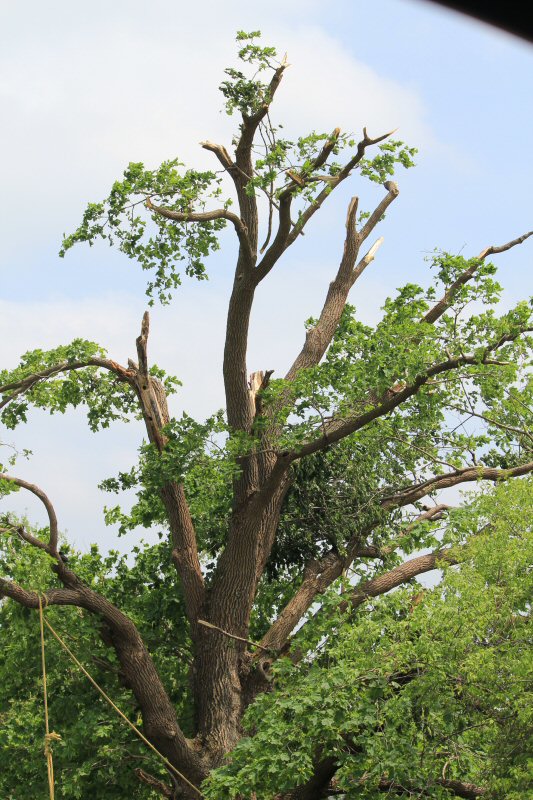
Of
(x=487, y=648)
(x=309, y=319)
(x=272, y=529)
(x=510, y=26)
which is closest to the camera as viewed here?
(x=510, y=26)

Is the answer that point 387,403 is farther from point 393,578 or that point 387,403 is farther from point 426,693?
point 426,693

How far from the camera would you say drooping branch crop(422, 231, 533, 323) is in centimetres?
1298

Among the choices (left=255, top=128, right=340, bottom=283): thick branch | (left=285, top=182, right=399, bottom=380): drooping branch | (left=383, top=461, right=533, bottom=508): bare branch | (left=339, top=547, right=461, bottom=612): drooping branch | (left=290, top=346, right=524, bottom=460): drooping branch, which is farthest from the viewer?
(left=285, top=182, right=399, bottom=380): drooping branch

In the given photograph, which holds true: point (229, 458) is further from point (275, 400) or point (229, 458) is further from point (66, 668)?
point (66, 668)

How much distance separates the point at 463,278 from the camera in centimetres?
1327

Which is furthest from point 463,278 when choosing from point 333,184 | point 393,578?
point 393,578

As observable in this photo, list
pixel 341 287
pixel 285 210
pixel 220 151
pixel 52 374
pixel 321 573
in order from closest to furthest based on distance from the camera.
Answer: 1. pixel 285 210
2. pixel 220 151
3. pixel 52 374
4. pixel 321 573
5. pixel 341 287

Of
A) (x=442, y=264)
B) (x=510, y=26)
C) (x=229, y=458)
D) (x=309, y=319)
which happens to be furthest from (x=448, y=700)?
(x=510, y=26)

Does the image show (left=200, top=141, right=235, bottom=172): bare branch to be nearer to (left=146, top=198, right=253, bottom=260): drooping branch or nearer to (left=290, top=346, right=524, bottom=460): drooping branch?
(left=146, top=198, right=253, bottom=260): drooping branch

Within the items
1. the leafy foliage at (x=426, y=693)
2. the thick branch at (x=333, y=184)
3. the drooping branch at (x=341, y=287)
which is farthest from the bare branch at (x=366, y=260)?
the leafy foliage at (x=426, y=693)

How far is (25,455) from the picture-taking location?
13.1 metres

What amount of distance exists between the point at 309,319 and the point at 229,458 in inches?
117

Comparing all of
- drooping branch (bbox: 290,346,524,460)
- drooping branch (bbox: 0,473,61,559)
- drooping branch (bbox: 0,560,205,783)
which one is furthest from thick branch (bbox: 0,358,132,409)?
drooping branch (bbox: 290,346,524,460)

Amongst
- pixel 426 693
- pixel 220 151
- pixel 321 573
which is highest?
pixel 220 151
